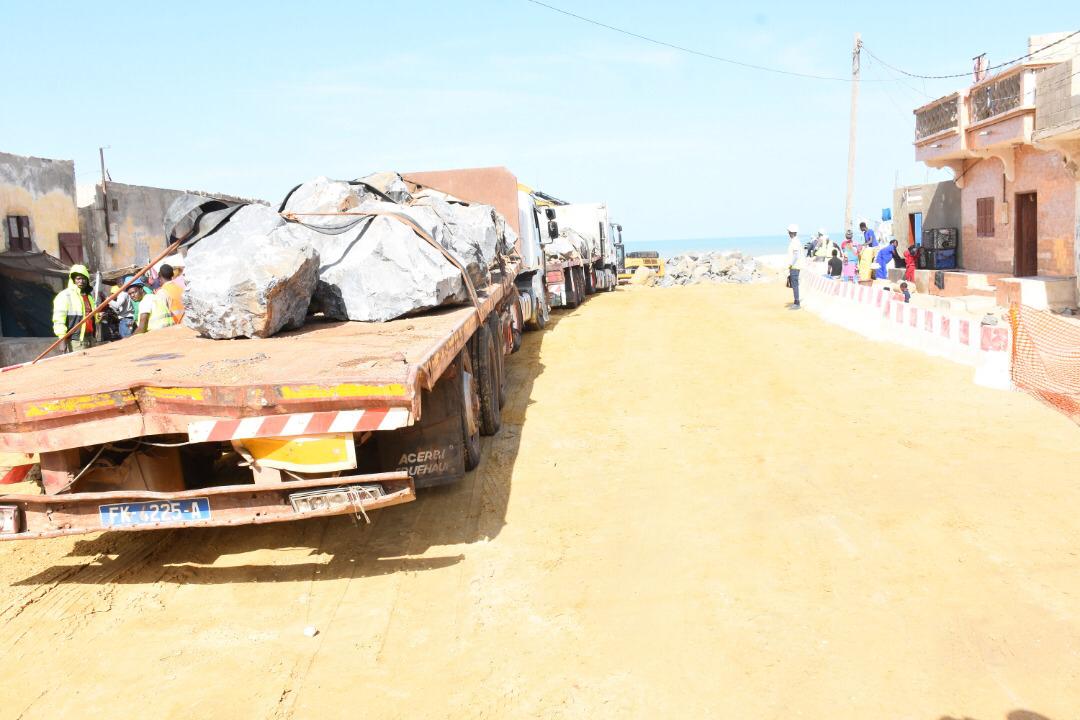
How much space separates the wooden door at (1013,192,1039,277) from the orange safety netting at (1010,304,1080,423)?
943cm

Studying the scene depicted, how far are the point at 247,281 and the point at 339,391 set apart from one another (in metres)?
2.06

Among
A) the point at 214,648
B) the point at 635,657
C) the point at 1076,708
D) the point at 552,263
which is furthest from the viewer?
the point at 552,263

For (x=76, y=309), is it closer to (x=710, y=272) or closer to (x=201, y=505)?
(x=201, y=505)

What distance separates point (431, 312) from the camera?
7.04 metres

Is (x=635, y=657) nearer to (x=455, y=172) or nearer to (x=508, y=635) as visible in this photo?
(x=508, y=635)

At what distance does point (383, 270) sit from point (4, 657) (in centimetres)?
365

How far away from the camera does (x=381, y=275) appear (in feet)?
21.9

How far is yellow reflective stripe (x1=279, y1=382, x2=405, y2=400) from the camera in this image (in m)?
4.22

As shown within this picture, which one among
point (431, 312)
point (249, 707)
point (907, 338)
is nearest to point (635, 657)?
point (249, 707)

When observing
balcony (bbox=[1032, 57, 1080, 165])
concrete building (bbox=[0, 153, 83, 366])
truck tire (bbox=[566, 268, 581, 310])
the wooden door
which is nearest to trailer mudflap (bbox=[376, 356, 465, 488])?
concrete building (bbox=[0, 153, 83, 366])

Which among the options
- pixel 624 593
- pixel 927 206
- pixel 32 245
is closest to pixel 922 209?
pixel 927 206

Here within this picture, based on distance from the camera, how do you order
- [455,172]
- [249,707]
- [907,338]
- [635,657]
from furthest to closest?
1. [455,172]
2. [907,338]
3. [635,657]
4. [249,707]

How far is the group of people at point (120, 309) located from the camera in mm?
8680

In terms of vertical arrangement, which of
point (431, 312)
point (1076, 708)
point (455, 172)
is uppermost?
point (455, 172)
